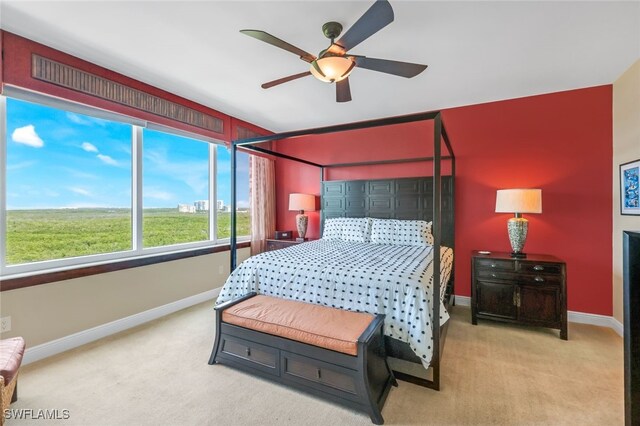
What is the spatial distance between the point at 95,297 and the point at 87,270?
11.3 inches

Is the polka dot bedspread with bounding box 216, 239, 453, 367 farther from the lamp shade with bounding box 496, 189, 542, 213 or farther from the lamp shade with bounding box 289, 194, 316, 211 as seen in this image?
the lamp shade with bounding box 289, 194, 316, 211

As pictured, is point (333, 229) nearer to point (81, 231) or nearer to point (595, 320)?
point (81, 231)

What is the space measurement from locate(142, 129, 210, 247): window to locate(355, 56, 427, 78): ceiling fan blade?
278 centimetres

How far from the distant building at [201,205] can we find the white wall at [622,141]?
16.1ft

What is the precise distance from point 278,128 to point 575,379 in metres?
4.80

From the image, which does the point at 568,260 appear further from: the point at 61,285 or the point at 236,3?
the point at 61,285

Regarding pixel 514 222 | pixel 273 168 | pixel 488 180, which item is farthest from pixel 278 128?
pixel 514 222

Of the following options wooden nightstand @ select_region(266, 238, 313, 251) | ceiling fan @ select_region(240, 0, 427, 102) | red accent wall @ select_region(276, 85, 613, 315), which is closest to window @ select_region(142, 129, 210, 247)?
wooden nightstand @ select_region(266, 238, 313, 251)

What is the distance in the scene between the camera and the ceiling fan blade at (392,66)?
Answer: 198cm

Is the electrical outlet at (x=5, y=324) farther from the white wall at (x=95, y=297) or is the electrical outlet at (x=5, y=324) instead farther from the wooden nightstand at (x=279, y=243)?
the wooden nightstand at (x=279, y=243)

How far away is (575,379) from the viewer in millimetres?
2094

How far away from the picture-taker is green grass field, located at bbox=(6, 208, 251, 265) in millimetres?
2416

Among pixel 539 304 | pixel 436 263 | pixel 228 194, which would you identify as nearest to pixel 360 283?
pixel 436 263

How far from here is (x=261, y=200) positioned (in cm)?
485
